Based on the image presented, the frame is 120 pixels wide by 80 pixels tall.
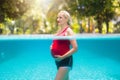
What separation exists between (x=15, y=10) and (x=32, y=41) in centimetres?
1467

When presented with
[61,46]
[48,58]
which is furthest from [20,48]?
[61,46]

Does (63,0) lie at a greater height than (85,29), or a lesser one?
greater

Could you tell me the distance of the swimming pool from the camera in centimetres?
956

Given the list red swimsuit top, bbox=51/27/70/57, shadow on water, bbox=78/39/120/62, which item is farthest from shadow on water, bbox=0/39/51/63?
red swimsuit top, bbox=51/27/70/57

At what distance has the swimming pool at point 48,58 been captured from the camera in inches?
376

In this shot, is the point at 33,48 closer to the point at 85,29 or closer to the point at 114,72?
the point at 114,72

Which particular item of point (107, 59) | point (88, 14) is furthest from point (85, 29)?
point (107, 59)

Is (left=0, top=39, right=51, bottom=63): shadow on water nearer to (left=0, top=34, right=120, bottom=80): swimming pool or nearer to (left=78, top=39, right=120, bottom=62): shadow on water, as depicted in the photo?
(left=0, top=34, right=120, bottom=80): swimming pool

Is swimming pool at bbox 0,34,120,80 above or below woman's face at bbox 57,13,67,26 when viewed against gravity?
below

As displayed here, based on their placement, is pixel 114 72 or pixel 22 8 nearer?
pixel 114 72

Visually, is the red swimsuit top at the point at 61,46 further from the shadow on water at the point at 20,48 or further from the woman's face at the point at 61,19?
the shadow on water at the point at 20,48

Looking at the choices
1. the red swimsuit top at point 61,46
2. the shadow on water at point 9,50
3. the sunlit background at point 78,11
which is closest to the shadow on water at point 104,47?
the shadow on water at point 9,50

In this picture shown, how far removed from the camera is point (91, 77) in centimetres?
959

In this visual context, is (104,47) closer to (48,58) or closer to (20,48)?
(48,58)
